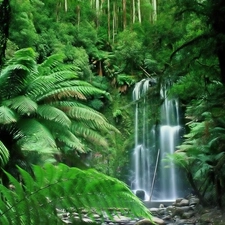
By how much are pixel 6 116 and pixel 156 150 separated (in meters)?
8.20

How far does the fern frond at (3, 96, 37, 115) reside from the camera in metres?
6.04

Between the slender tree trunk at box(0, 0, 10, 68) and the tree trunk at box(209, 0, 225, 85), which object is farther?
the tree trunk at box(209, 0, 225, 85)

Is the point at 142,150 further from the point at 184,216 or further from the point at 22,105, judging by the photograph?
the point at 22,105

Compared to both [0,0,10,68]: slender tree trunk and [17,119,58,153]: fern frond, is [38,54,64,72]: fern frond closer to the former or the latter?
[17,119,58,153]: fern frond

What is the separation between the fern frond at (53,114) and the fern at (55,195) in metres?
5.21

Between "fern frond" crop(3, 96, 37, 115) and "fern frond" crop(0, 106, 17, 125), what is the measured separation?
7.4 inches

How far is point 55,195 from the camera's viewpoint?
1.28m

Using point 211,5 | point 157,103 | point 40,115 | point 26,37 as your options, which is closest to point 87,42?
point 26,37

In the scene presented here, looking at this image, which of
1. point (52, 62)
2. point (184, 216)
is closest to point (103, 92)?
point (52, 62)

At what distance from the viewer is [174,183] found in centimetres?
1226

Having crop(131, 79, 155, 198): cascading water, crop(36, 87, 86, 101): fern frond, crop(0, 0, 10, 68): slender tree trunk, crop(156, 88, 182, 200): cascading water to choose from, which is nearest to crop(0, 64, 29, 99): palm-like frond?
crop(36, 87, 86, 101): fern frond

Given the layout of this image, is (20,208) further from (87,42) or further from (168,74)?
(87,42)

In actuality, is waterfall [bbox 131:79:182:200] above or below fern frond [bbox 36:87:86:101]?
below

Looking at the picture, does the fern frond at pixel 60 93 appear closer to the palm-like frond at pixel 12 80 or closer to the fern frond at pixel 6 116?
the palm-like frond at pixel 12 80
